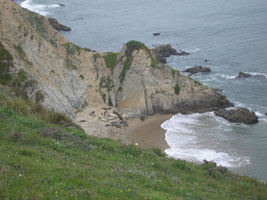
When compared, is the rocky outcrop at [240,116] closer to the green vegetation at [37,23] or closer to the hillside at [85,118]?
the hillside at [85,118]

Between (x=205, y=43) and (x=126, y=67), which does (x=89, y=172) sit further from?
(x=205, y=43)

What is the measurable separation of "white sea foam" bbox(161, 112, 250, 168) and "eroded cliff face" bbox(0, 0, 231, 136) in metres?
2.98

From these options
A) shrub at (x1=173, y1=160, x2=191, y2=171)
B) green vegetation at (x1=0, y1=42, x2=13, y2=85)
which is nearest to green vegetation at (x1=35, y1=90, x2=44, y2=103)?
green vegetation at (x1=0, y1=42, x2=13, y2=85)

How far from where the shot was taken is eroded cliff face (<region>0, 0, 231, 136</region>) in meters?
46.4

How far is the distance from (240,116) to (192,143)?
10264 mm

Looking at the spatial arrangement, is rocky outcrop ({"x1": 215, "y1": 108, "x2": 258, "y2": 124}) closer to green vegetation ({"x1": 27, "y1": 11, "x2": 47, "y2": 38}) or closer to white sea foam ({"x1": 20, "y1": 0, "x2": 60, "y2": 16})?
green vegetation ({"x1": 27, "y1": 11, "x2": 47, "y2": 38})

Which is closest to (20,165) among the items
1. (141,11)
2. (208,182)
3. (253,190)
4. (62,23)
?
(208,182)

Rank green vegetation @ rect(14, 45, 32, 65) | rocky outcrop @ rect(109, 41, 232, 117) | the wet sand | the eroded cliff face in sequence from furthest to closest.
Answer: rocky outcrop @ rect(109, 41, 232, 117)
the eroded cliff face
green vegetation @ rect(14, 45, 32, 65)
the wet sand

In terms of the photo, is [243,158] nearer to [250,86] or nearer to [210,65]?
[250,86]

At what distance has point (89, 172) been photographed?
41.9ft

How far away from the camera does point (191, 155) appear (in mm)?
37125

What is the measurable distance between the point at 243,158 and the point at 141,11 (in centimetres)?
9429

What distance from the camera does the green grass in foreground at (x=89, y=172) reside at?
1032 cm

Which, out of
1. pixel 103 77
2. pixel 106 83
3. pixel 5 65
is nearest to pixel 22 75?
pixel 5 65
